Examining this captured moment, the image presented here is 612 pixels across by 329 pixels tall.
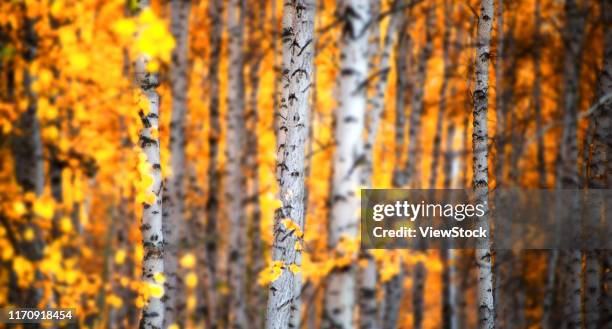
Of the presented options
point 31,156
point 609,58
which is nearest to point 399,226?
point 609,58

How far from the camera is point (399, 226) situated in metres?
6.54

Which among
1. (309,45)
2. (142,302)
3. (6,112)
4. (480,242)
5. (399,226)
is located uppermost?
(6,112)

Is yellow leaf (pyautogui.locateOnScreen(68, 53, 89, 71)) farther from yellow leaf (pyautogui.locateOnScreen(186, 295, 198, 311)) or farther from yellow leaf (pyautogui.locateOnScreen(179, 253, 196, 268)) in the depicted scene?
yellow leaf (pyautogui.locateOnScreen(186, 295, 198, 311))

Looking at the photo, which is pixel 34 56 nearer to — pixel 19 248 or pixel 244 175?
pixel 19 248

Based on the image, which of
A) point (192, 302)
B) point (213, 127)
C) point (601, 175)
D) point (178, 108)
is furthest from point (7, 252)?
point (601, 175)

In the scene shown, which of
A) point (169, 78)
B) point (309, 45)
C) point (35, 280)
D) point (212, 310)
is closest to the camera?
point (309, 45)

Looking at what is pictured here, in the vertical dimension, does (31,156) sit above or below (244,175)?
below

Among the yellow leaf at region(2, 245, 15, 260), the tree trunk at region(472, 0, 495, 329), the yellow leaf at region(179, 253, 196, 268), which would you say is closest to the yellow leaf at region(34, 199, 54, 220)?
the yellow leaf at region(2, 245, 15, 260)

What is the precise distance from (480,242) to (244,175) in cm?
613

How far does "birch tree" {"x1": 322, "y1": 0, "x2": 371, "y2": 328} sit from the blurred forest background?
0.03 feet

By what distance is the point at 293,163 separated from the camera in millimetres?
3707

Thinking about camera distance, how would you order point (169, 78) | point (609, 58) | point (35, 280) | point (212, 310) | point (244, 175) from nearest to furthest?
point (609, 58) < point (35, 280) < point (169, 78) < point (212, 310) < point (244, 175)

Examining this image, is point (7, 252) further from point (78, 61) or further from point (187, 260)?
point (78, 61)

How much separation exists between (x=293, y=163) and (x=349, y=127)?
50cm
